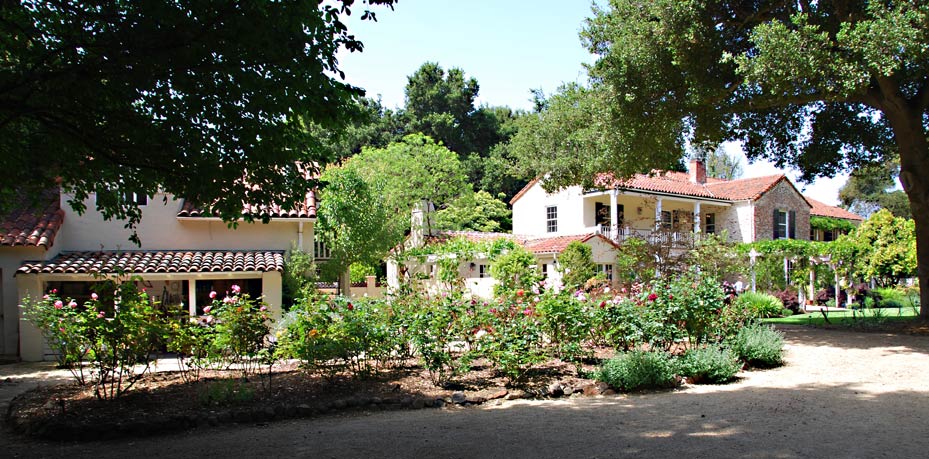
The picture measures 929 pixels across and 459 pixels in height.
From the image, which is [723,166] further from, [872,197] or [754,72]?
[754,72]

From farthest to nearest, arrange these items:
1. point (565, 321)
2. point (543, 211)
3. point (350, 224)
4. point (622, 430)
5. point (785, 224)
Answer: point (785, 224) → point (543, 211) → point (350, 224) → point (565, 321) → point (622, 430)

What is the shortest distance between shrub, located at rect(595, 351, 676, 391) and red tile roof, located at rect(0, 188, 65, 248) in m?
12.6

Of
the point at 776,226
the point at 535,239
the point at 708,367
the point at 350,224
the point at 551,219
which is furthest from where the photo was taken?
the point at 776,226

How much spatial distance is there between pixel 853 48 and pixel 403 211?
2200 cm

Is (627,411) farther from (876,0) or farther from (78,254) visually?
(78,254)

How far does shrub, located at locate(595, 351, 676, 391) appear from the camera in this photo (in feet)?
28.9

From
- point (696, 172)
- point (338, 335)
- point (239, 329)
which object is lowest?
point (338, 335)

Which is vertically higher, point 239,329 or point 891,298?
point 239,329

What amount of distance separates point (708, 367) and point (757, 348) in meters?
1.64

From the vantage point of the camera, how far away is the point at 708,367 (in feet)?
30.5

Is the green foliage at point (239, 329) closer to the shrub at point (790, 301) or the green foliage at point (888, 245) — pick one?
the shrub at point (790, 301)

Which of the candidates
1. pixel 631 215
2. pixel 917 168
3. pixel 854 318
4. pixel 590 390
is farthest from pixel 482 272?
pixel 590 390

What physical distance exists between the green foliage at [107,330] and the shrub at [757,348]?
9.25 m

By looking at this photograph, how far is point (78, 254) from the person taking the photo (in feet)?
51.2
